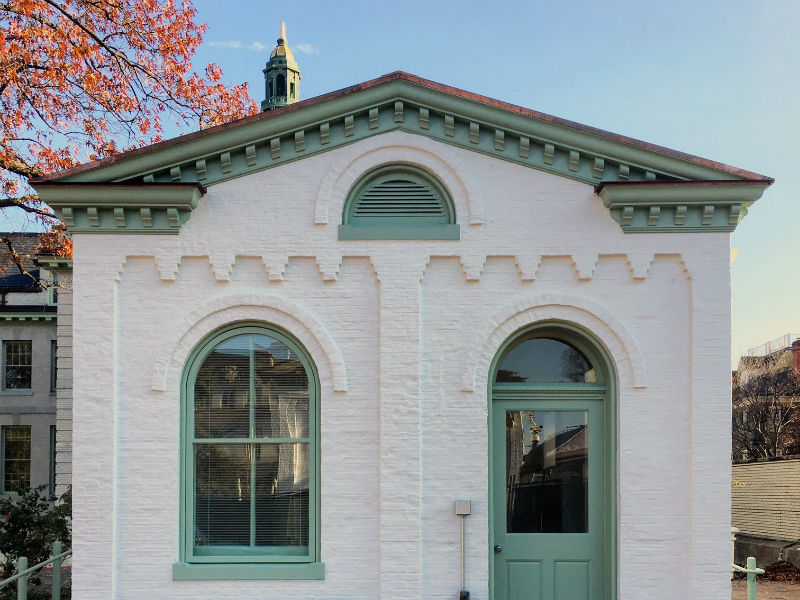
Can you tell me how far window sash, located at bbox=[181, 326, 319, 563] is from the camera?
737 centimetres

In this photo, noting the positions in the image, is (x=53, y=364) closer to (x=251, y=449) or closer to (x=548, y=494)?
(x=251, y=449)

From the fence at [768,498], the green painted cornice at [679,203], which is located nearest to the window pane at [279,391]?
the green painted cornice at [679,203]

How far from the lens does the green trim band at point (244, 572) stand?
23.8 feet

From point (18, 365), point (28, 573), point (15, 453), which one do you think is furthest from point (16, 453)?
point (28, 573)

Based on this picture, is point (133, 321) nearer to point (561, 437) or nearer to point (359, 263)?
point (359, 263)

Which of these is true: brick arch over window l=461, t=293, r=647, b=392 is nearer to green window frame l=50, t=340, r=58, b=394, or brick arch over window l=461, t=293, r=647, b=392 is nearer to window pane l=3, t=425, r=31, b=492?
green window frame l=50, t=340, r=58, b=394

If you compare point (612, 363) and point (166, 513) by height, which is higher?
point (612, 363)

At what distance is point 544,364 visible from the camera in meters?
7.88

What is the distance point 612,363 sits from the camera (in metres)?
7.59

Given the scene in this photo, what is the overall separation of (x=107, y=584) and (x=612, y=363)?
5355 millimetres

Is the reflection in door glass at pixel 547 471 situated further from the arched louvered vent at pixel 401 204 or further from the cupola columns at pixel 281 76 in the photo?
the cupola columns at pixel 281 76

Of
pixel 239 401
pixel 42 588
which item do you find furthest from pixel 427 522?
pixel 42 588

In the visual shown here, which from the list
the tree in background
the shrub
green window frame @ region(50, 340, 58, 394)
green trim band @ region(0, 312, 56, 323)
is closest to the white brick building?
the shrub

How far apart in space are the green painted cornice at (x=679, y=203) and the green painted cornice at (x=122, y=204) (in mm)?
Result: 4138
